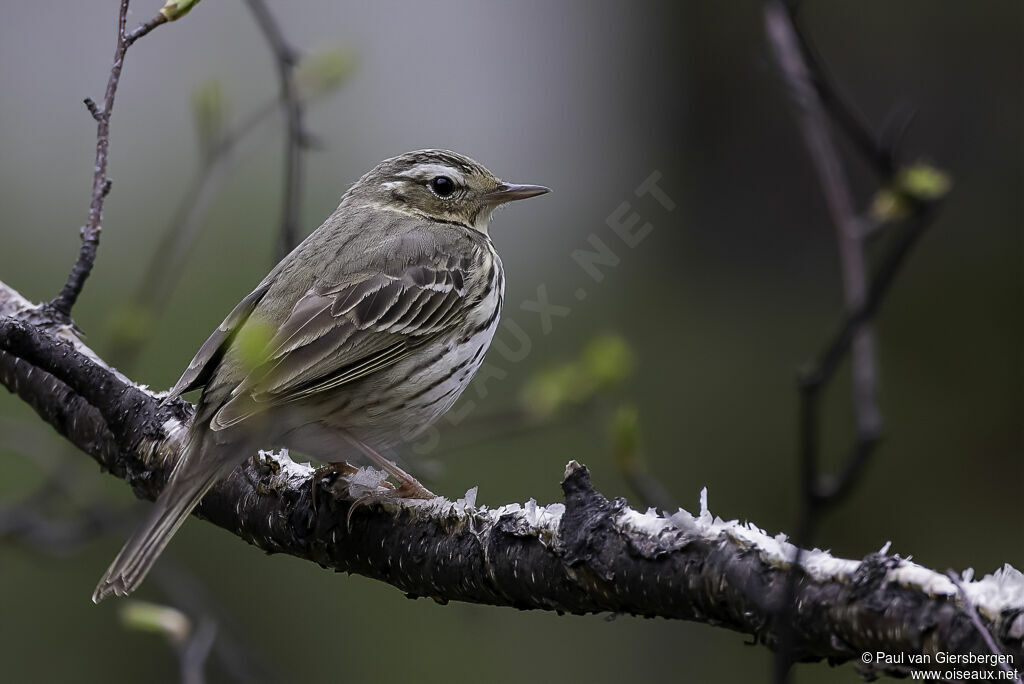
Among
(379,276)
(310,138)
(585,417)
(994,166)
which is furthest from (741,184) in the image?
(585,417)

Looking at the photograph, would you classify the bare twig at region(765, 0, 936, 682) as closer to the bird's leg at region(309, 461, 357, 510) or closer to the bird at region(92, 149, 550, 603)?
the bird at region(92, 149, 550, 603)

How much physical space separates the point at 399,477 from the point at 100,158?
1747 millimetres

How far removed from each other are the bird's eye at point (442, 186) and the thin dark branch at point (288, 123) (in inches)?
75.4

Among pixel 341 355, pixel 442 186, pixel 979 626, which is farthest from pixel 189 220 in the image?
pixel 979 626

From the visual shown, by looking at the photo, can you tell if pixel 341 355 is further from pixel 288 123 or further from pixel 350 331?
pixel 288 123

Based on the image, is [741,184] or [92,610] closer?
[92,610]

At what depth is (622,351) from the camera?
12.4 ft

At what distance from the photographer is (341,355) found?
16.4ft

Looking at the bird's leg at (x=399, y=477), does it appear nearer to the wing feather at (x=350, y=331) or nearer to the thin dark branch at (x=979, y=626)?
the wing feather at (x=350, y=331)

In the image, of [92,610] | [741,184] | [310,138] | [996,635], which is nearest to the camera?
[996,635]

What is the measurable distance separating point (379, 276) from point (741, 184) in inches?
197

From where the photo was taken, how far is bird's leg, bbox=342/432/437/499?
15.2ft

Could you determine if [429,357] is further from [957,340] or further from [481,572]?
[957,340]

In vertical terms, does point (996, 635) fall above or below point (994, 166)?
below
